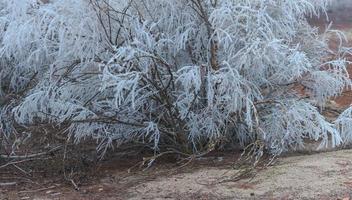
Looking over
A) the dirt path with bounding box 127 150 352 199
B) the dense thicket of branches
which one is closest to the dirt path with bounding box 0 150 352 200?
the dirt path with bounding box 127 150 352 199

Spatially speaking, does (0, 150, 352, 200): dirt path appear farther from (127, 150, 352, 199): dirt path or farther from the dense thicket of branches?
the dense thicket of branches

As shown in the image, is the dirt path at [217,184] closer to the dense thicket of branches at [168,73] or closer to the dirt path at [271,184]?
the dirt path at [271,184]

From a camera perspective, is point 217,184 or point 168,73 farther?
point 168,73

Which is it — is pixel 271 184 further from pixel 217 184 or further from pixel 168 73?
pixel 168 73

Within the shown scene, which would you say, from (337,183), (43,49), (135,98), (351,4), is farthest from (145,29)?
(351,4)

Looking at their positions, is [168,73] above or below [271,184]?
above

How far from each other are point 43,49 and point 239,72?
84.4 inches

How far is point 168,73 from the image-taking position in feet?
21.7

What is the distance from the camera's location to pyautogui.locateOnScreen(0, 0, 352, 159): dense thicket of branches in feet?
20.9

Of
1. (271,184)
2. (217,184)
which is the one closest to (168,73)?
(217,184)

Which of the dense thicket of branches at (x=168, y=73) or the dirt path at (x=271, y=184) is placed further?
the dense thicket of branches at (x=168, y=73)

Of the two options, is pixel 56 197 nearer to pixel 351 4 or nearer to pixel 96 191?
pixel 96 191

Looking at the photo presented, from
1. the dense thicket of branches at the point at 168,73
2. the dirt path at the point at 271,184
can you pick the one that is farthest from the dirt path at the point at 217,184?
the dense thicket of branches at the point at 168,73

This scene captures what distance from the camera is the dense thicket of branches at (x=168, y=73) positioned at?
251 inches
